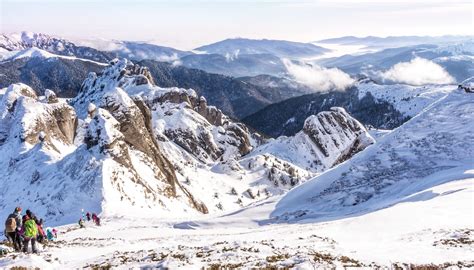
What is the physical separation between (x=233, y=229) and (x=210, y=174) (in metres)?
92.2

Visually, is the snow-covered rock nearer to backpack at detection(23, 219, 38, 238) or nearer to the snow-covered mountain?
the snow-covered mountain

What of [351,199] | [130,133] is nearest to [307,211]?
[351,199]

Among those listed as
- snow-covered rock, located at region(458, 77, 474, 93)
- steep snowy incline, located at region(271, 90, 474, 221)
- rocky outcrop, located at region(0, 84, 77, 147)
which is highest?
rocky outcrop, located at region(0, 84, 77, 147)

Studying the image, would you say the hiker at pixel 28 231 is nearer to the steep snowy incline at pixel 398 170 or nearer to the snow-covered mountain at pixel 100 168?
the steep snowy incline at pixel 398 170

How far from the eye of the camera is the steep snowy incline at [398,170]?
4662 centimetres

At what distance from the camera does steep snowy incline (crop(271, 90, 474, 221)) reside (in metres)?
46.6

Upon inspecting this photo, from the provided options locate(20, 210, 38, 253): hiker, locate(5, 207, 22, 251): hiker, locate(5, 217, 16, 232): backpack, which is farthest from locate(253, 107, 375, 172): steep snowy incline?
locate(20, 210, 38, 253): hiker

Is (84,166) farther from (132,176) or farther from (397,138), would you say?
(397,138)

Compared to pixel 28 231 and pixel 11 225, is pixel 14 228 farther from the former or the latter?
pixel 28 231

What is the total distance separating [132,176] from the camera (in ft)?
248

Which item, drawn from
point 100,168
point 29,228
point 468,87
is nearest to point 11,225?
point 29,228

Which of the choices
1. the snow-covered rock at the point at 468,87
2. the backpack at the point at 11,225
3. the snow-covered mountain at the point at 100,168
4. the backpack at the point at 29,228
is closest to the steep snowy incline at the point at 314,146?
the snow-covered mountain at the point at 100,168

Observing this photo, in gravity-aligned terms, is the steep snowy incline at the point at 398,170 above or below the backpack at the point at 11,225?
below

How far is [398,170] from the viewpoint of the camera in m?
50.9
